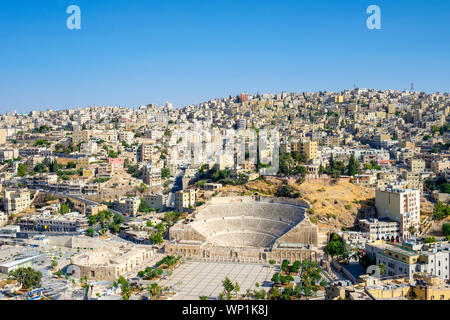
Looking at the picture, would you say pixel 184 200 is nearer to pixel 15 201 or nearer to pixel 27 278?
pixel 15 201

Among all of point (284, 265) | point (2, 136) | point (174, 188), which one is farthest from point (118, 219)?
point (2, 136)

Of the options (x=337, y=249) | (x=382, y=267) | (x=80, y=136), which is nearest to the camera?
(x=382, y=267)

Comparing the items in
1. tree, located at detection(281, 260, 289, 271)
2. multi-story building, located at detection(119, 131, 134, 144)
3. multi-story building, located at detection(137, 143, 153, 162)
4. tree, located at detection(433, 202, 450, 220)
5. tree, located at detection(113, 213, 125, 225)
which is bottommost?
tree, located at detection(281, 260, 289, 271)

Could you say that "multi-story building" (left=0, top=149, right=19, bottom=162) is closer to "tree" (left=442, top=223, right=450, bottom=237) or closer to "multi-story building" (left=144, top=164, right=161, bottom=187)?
"multi-story building" (left=144, top=164, right=161, bottom=187)

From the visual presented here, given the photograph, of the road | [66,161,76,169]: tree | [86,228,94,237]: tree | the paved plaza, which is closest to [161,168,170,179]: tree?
the road

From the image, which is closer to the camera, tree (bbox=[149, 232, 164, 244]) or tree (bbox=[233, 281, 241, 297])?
tree (bbox=[233, 281, 241, 297])

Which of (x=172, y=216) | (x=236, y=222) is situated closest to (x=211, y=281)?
(x=236, y=222)
